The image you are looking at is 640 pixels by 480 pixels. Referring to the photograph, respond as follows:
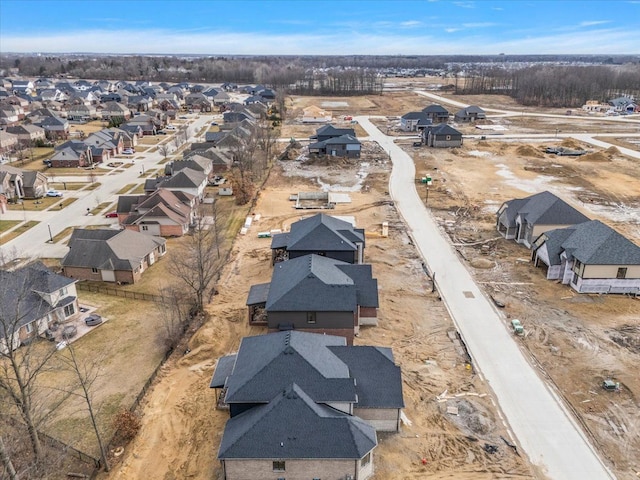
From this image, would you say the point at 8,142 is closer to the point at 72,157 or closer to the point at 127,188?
the point at 72,157

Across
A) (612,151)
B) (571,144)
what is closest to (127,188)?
(571,144)

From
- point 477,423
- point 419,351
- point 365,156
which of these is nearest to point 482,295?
point 419,351

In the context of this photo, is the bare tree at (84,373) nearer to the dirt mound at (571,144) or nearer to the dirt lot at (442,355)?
the dirt lot at (442,355)

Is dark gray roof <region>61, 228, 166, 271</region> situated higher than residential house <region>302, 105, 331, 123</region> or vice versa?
residential house <region>302, 105, 331, 123</region>

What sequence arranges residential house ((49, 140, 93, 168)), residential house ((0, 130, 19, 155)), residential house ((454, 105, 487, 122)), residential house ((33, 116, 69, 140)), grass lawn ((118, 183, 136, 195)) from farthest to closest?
1. residential house ((454, 105, 487, 122))
2. residential house ((33, 116, 69, 140))
3. residential house ((0, 130, 19, 155))
4. residential house ((49, 140, 93, 168))
5. grass lawn ((118, 183, 136, 195))

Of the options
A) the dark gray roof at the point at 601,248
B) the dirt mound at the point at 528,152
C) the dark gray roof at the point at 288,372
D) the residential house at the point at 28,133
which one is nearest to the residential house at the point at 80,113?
the residential house at the point at 28,133

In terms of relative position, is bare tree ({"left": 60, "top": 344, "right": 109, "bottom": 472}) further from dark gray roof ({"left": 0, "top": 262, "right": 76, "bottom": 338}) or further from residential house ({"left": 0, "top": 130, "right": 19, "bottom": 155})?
residential house ({"left": 0, "top": 130, "right": 19, "bottom": 155})

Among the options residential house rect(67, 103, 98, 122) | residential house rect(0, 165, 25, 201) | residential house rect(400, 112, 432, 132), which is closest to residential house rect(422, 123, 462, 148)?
residential house rect(400, 112, 432, 132)
